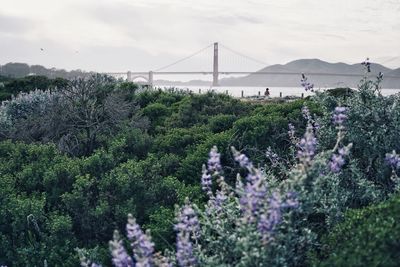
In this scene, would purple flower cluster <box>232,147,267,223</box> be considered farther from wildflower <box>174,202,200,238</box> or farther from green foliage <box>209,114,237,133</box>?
green foliage <box>209,114,237,133</box>

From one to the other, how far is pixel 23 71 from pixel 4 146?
8991 centimetres

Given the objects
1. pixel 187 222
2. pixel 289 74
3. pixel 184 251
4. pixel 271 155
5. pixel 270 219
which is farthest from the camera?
pixel 289 74

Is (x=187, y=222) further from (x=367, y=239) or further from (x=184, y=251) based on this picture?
(x=367, y=239)

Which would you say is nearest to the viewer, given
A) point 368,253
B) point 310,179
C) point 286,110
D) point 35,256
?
point 368,253

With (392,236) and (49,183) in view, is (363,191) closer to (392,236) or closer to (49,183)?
(392,236)

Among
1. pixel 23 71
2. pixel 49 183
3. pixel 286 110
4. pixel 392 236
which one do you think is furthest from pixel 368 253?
pixel 23 71

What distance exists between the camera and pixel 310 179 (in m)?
5.20

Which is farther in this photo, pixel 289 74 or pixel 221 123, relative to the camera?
pixel 289 74

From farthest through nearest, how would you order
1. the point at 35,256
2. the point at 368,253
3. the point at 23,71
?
the point at 23,71 → the point at 35,256 → the point at 368,253

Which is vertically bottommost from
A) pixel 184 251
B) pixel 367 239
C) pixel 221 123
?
pixel 184 251

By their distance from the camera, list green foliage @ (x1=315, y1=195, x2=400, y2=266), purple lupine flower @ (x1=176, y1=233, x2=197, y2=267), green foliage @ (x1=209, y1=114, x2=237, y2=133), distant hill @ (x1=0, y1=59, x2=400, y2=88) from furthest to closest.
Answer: distant hill @ (x1=0, y1=59, x2=400, y2=88) → green foliage @ (x1=209, y1=114, x2=237, y2=133) → purple lupine flower @ (x1=176, y1=233, x2=197, y2=267) → green foliage @ (x1=315, y1=195, x2=400, y2=266)

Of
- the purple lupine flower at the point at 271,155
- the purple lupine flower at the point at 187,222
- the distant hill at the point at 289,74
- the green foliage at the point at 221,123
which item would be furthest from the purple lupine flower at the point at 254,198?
the distant hill at the point at 289,74

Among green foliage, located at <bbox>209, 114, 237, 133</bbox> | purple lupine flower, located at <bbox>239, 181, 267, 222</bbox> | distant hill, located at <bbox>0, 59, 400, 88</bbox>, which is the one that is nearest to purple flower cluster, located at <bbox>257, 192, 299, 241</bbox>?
purple lupine flower, located at <bbox>239, 181, 267, 222</bbox>

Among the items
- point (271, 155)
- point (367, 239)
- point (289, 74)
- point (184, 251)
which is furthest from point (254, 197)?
point (289, 74)
